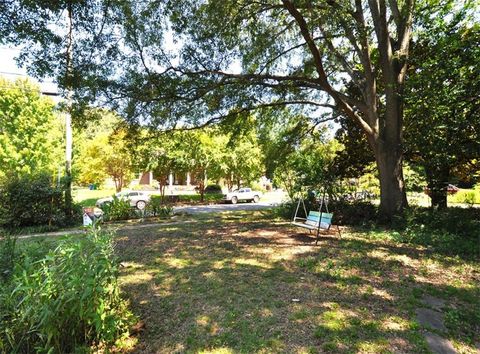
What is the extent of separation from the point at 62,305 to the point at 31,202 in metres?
9.38

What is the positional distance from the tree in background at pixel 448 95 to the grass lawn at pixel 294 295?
3.04 meters

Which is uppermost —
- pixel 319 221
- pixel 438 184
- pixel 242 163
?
pixel 242 163

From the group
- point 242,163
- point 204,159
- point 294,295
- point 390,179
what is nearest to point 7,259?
point 294,295

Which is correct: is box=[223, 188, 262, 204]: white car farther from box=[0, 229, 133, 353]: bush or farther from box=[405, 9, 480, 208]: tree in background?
box=[0, 229, 133, 353]: bush

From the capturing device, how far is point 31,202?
10391 millimetres

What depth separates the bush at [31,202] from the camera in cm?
1005

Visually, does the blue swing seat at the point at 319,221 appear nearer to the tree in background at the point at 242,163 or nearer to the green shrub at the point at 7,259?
the green shrub at the point at 7,259

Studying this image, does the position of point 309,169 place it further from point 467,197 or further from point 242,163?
point 467,197

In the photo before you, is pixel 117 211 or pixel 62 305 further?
pixel 117 211

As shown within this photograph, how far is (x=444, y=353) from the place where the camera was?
2934 millimetres

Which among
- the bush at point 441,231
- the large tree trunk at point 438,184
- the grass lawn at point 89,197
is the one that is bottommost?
the grass lawn at point 89,197

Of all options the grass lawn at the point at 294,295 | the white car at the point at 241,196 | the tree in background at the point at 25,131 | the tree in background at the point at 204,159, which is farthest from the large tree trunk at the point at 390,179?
the tree in background at the point at 25,131

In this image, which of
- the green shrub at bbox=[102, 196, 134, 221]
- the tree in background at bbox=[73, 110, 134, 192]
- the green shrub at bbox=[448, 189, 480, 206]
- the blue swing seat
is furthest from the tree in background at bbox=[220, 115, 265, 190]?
the green shrub at bbox=[448, 189, 480, 206]

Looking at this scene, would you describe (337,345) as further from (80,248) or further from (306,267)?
(80,248)
